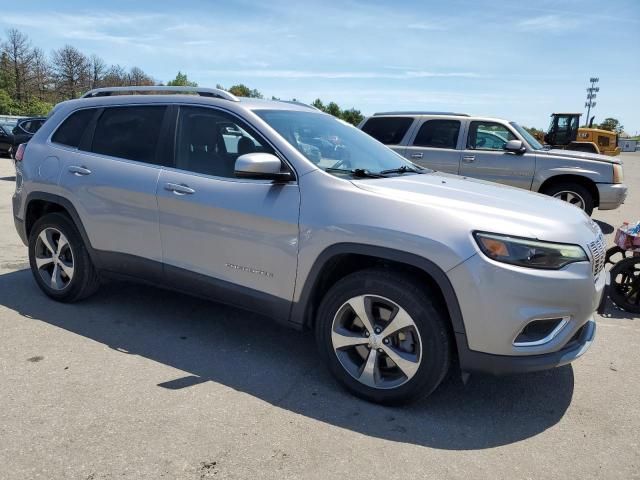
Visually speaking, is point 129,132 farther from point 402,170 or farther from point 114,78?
point 114,78

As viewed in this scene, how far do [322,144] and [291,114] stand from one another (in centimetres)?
45

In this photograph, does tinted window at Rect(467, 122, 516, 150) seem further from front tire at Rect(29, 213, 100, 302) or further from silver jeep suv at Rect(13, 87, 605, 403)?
front tire at Rect(29, 213, 100, 302)

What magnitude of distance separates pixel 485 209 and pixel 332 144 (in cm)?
133

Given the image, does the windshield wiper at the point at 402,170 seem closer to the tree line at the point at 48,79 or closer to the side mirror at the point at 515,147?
the side mirror at the point at 515,147

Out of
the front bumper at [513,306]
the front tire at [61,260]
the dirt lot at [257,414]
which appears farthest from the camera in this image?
the front tire at [61,260]

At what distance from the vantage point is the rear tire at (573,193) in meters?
8.82

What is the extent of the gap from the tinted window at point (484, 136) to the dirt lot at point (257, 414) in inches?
210

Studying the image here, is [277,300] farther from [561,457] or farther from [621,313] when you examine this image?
[621,313]

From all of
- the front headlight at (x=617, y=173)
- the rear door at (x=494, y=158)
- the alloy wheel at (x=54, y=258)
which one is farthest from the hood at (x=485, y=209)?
the front headlight at (x=617, y=173)

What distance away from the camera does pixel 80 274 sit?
4.37 m

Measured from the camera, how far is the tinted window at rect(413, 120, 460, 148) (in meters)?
9.03

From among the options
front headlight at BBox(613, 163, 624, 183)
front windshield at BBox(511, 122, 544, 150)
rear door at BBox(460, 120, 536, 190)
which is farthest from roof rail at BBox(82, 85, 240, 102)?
front headlight at BBox(613, 163, 624, 183)

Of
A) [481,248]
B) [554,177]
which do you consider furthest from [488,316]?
[554,177]

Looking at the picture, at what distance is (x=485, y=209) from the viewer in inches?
114
